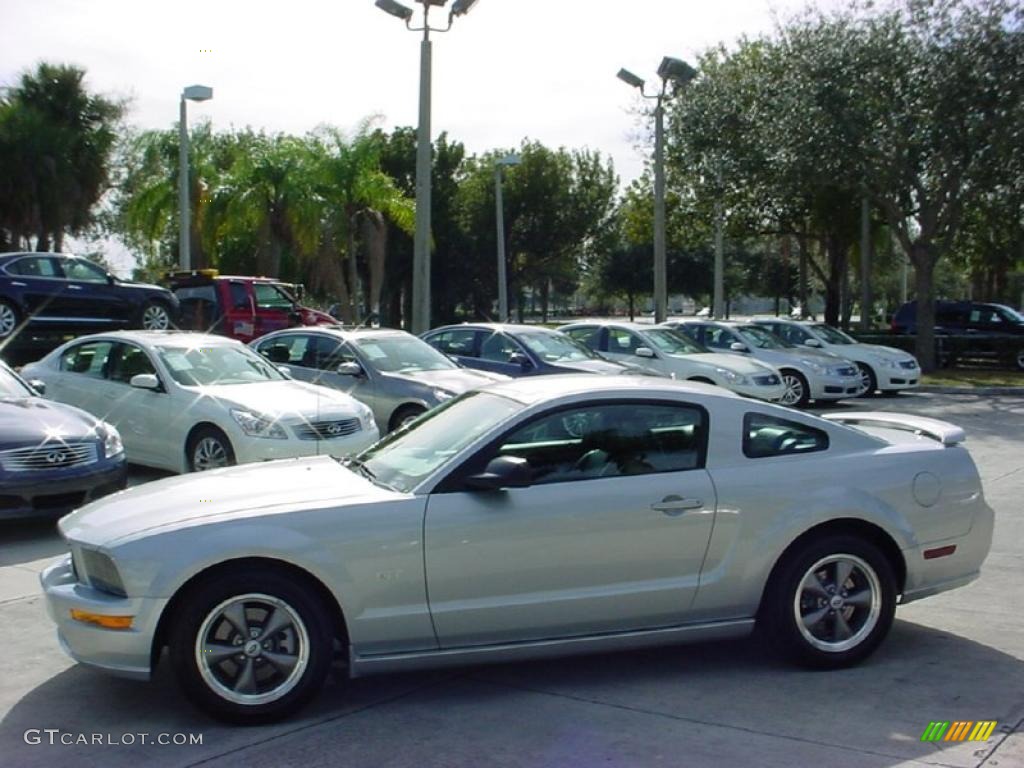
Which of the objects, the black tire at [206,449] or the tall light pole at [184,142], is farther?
the tall light pole at [184,142]

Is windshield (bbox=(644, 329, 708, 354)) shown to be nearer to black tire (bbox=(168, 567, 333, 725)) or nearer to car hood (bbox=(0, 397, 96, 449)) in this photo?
car hood (bbox=(0, 397, 96, 449))

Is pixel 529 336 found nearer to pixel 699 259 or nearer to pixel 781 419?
pixel 781 419

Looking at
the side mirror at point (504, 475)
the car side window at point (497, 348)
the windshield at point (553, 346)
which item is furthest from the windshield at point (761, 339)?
the side mirror at point (504, 475)

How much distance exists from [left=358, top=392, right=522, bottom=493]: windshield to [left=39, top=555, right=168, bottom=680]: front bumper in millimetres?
1226

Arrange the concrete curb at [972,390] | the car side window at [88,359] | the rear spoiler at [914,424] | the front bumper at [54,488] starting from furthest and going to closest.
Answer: the concrete curb at [972,390] → the car side window at [88,359] → the front bumper at [54,488] → the rear spoiler at [914,424]

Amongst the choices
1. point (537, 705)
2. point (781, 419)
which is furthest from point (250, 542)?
point (781, 419)

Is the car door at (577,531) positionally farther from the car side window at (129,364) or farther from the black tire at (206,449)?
the car side window at (129,364)

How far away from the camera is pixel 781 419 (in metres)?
5.73

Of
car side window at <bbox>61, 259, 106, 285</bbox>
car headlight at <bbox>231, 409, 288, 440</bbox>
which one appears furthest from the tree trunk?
car headlight at <bbox>231, 409, 288, 440</bbox>

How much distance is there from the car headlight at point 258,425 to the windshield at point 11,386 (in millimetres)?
1771

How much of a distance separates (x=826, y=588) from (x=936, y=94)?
2047 cm

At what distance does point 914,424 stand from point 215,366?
725 centimetres

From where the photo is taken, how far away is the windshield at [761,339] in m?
20.5

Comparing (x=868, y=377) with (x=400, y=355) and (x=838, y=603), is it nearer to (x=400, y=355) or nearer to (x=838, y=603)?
(x=400, y=355)
